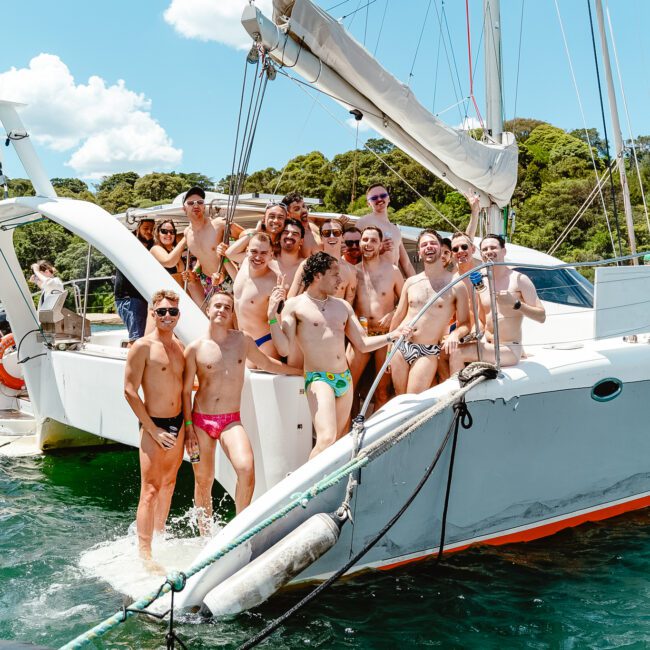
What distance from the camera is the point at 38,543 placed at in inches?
226

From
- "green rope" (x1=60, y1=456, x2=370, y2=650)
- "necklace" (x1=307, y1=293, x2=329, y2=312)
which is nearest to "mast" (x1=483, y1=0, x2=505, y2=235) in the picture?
"necklace" (x1=307, y1=293, x2=329, y2=312)

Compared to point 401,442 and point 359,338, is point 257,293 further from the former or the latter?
point 401,442

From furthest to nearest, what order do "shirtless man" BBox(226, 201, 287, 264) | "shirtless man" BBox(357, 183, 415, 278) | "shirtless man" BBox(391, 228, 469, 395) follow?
1. "shirtless man" BBox(357, 183, 415, 278)
2. "shirtless man" BBox(226, 201, 287, 264)
3. "shirtless man" BBox(391, 228, 469, 395)

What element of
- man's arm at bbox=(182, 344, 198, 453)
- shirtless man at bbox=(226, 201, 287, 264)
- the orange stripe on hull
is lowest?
the orange stripe on hull

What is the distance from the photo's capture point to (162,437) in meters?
4.54

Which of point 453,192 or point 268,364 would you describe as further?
point 453,192

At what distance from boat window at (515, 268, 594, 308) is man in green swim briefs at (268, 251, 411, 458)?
3.53 metres

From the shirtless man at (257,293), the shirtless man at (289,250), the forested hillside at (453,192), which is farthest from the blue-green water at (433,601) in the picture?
the forested hillside at (453,192)

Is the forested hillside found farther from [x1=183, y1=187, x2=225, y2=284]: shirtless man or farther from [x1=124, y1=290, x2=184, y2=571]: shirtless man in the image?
[x1=124, y1=290, x2=184, y2=571]: shirtless man

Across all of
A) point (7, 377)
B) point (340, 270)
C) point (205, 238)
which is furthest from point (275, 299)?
point (7, 377)

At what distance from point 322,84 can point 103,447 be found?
5.70 metres

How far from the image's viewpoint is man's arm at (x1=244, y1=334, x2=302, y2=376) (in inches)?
187

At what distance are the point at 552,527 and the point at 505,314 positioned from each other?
1666mm

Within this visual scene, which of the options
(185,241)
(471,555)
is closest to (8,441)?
(185,241)
